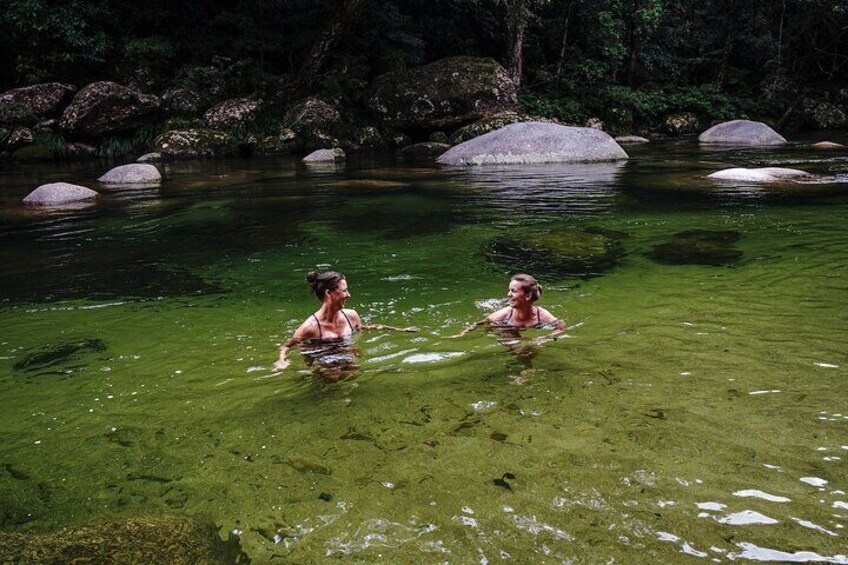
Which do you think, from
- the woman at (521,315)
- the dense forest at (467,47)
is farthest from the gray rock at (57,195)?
the dense forest at (467,47)

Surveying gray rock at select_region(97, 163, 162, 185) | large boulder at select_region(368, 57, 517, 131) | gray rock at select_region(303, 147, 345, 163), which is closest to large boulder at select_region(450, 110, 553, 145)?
large boulder at select_region(368, 57, 517, 131)

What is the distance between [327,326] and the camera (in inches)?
192

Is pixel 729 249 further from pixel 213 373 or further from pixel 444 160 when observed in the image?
pixel 444 160

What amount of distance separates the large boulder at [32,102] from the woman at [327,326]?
21.9 metres

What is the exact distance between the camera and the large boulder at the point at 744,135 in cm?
2158

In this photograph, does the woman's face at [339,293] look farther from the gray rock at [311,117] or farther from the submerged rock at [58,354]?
the gray rock at [311,117]

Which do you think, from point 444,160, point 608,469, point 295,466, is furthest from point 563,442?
point 444,160

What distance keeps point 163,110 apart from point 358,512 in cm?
2438

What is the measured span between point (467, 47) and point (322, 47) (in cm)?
741

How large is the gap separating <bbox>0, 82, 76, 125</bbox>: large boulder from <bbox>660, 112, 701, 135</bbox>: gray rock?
79.1 feet

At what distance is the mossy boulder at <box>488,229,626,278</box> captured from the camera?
671cm

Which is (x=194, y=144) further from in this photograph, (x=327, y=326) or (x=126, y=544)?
(x=126, y=544)

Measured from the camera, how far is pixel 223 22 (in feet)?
86.1

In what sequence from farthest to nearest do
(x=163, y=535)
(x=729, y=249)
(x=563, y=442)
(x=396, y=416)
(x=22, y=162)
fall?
(x=22, y=162)
(x=729, y=249)
(x=396, y=416)
(x=563, y=442)
(x=163, y=535)
